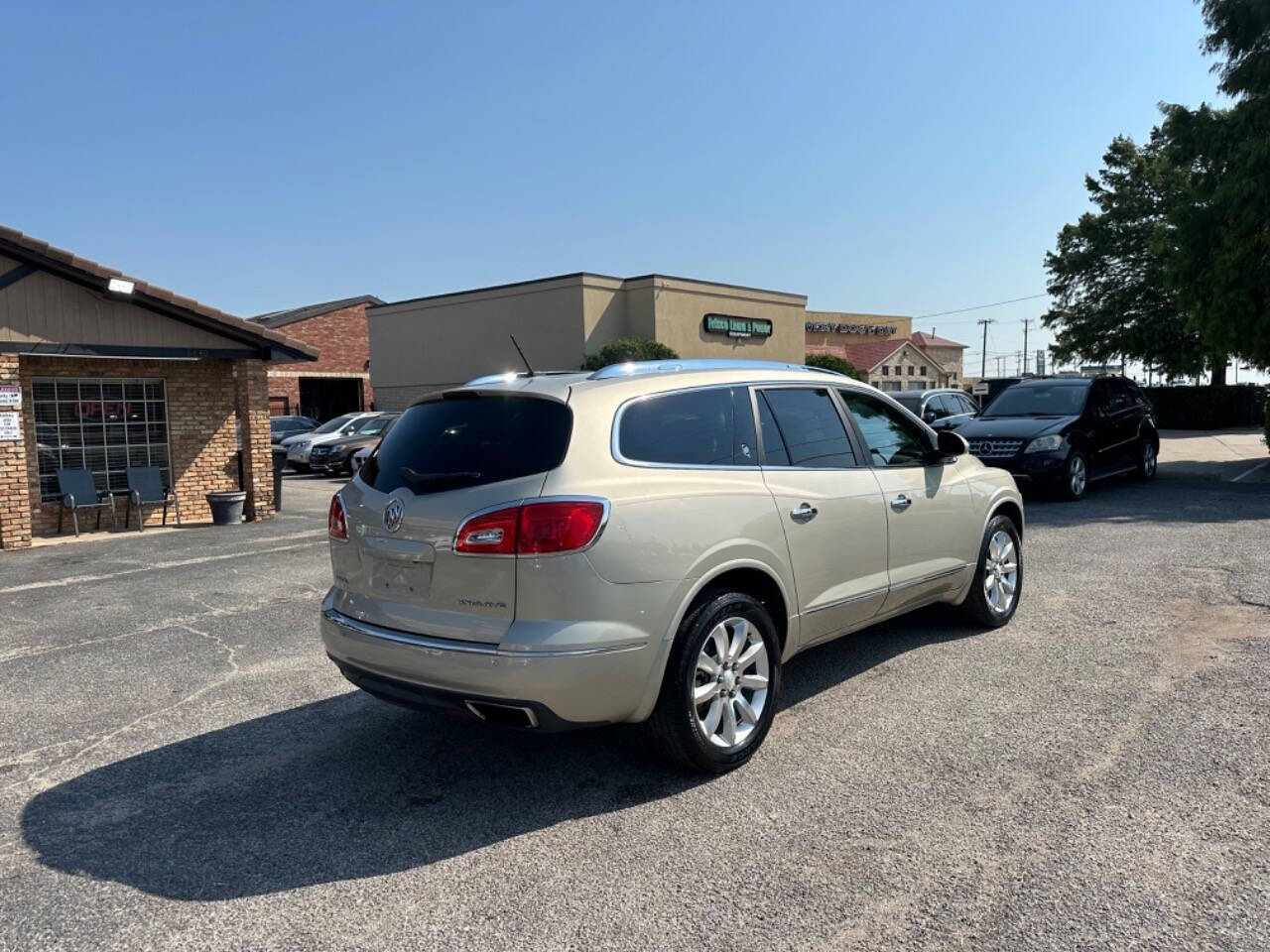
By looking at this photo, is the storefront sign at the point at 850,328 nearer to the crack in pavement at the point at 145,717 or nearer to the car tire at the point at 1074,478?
the car tire at the point at 1074,478

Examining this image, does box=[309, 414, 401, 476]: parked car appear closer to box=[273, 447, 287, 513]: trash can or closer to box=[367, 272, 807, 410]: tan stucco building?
box=[273, 447, 287, 513]: trash can

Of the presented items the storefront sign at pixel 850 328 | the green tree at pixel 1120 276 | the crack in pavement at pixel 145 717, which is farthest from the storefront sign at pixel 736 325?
the crack in pavement at pixel 145 717

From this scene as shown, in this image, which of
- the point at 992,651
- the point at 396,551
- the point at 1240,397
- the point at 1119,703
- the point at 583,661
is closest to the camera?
the point at 583,661

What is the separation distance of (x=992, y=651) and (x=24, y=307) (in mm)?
12181

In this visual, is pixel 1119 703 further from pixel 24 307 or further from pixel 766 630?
pixel 24 307

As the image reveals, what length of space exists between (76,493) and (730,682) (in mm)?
12182

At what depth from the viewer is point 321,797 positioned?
12.9 feet

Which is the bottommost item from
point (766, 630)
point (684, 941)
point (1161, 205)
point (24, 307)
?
point (684, 941)

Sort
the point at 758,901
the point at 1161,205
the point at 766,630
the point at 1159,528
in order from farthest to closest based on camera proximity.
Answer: the point at 1161,205 → the point at 1159,528 → the point at 766,630 → the point at 758,901

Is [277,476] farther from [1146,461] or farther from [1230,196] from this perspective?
[1230,196]

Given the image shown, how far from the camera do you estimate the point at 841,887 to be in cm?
310

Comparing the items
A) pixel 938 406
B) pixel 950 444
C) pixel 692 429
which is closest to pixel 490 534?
pixel 692 429

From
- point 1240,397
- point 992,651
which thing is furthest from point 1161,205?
point 992,651

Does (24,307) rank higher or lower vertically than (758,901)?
higher
